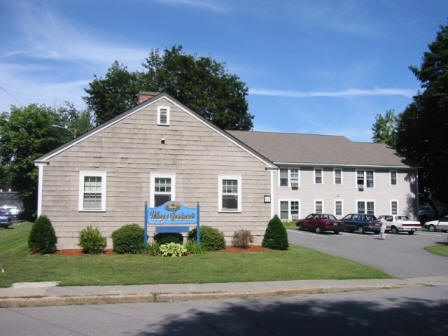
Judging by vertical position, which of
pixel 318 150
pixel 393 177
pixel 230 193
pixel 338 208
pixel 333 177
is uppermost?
pixel 318 150

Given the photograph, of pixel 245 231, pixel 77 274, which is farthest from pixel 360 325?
pixel 245 231

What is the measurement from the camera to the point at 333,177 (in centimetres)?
3978

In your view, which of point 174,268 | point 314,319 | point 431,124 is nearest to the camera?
point 314,319

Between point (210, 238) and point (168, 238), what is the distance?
6.03 feet

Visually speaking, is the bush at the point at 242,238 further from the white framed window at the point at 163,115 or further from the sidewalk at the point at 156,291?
the sidewalk at the point at 156,291

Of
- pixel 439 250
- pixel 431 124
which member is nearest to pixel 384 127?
pixel 431 124

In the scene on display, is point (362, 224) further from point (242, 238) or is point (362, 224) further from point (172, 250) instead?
point (172, 250)

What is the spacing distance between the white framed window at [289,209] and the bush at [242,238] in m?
18.8

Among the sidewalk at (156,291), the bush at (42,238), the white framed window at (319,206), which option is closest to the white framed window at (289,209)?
the white framed window at (319,206)

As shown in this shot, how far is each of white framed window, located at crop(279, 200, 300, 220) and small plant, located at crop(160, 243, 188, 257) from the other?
2203 centimetres

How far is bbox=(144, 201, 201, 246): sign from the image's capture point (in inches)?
695

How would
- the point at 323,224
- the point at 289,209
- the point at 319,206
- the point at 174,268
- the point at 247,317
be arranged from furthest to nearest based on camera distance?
the point at 319,206
the point at 289,209
the point at 323,224
the point at 174,268
the point at 247,317

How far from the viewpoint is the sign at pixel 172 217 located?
17.7 metres

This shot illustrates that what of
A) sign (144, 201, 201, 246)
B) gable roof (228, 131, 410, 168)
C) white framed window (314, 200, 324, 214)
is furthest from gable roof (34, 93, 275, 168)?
white framed window (314, 200, 324, 214)
